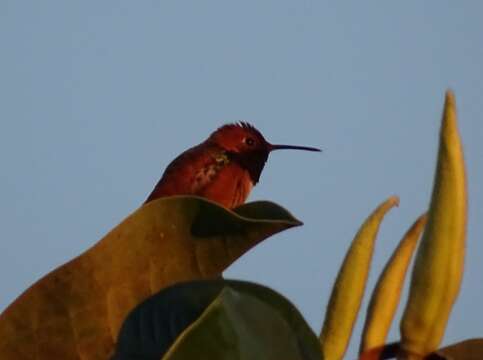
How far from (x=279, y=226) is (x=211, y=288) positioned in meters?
0.41

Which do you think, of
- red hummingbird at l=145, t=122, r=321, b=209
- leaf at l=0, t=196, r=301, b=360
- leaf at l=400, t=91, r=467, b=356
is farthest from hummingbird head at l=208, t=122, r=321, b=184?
leaf at l=400, t=91, r=467, b=356

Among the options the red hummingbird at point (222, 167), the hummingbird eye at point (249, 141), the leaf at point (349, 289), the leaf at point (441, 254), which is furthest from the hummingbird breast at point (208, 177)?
the leaf at point (441, 254)

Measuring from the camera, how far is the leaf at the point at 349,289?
1.60 metres

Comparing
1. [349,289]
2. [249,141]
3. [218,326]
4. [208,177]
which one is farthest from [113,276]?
[249,141]

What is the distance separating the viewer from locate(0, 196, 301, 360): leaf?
77.2 inches

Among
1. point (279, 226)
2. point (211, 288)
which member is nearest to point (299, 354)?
point (211, 288)

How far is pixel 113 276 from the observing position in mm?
1987

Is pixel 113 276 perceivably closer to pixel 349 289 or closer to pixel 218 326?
pixel 349 289

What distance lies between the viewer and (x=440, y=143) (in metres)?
1.41

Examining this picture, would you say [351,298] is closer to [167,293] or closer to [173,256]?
[167,293]

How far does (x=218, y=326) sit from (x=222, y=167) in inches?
298

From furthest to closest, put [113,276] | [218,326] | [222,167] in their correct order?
Result: [222,167], [113,276], [218,326]

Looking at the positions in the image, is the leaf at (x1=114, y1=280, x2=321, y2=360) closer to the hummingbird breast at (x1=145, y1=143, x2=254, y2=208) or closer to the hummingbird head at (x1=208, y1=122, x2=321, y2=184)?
the hummingbird breast at (x1=145, y1=143, x2=254, y2=208)

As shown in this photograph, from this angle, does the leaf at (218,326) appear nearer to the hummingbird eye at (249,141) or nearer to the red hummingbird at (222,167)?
the red hummingbird at (222,167)
